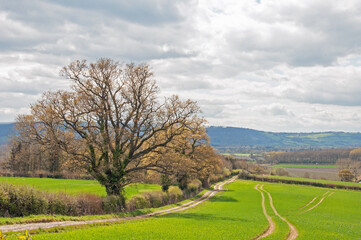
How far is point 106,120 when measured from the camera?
35.5m

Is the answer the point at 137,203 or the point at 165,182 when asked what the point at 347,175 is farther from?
the point at 137,203

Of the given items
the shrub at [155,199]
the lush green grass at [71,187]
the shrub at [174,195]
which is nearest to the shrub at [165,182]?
the shrub at [174,195]

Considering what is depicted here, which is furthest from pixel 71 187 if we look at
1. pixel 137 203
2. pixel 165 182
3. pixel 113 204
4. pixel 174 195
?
pixel 113 204

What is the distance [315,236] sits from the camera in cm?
2395

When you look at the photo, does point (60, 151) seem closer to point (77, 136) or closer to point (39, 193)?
point (77, 136)

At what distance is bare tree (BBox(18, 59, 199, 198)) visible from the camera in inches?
1257

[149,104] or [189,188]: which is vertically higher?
[149,104]

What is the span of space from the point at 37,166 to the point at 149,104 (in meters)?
68.6

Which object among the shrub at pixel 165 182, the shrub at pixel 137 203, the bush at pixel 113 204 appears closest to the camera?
the bush at pixel 113 204

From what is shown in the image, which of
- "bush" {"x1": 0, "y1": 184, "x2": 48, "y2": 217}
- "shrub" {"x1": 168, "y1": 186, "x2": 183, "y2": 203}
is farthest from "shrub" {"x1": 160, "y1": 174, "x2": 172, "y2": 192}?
"bush" {"x1": 0, "y1": 184, "x2": 48, "y2": 217}

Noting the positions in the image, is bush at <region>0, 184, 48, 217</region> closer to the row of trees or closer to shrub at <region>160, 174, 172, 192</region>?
the row of trees

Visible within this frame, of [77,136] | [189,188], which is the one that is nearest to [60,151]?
[77,136]

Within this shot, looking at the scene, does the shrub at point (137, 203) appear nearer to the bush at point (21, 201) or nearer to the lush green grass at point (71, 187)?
the lush green grass at point (71, 187)

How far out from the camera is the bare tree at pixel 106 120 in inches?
1257
